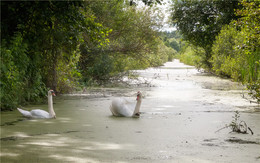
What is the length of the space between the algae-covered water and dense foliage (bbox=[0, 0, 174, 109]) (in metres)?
0.71

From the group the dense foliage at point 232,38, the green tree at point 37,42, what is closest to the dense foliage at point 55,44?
the green tree at point 37,42

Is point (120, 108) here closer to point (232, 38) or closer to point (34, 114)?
point (34, 114)

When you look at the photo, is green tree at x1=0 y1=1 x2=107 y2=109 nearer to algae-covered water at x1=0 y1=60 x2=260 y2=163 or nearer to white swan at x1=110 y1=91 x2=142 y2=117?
algae-covered water at x1=0 y1=60 x2=260 y2=163

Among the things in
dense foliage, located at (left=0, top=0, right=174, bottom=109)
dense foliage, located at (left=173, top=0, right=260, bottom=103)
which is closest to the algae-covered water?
dense foliage, located at (left=0, top=0, right=174, bottom=109)

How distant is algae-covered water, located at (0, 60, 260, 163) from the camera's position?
409 cm

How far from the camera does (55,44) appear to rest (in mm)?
8578

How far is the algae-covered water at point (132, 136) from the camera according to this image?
4.09 metres

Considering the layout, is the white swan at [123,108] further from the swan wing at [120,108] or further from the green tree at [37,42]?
the green tree at [37,42]

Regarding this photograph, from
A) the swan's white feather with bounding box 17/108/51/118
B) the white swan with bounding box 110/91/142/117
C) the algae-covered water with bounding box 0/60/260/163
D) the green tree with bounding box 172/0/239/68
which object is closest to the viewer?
the algae-covered water with bounding box 0/60/260/163

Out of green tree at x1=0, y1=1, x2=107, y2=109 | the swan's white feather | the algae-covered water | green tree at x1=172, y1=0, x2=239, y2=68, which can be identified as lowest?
the algae-covered water

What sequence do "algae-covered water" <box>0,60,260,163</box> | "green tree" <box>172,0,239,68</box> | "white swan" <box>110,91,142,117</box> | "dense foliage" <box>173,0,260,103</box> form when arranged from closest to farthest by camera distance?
1. "algae-covered water" <box>0,60,260,163</box>
2. "white swan" <box>110,91,142,117</box>
3. "dense foliage" <box>173,0,260,103</box>
4. "green tree" <box>172,0,239,68</box>

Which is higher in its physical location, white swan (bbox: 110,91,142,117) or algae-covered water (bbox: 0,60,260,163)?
white swan (bbox: 110,91,142,117)

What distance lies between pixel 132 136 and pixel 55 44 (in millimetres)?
4141

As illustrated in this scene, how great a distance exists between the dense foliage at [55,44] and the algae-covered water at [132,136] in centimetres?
71
